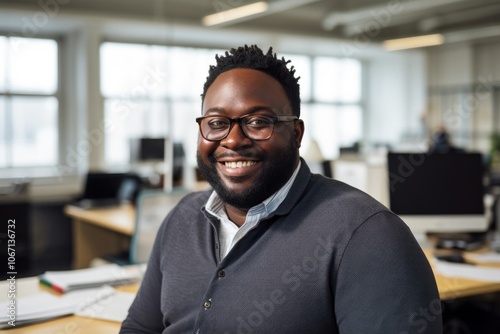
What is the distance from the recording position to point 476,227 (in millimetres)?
2838

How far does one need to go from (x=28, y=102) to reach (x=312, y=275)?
275 inches

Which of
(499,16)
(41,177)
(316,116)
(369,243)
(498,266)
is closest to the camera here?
(369,243)

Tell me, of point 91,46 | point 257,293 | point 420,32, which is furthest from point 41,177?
point 420,32

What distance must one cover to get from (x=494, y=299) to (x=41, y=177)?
581cm

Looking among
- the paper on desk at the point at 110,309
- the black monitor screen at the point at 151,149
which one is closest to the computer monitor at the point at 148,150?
the black monitor screen at the point at 151,149

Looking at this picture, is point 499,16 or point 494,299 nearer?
point 494,299

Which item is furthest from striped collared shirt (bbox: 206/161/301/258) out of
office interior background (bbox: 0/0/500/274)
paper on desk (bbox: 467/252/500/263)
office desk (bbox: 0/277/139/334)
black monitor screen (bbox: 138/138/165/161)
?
black monitor screen (bbox: 138/138/165/161)

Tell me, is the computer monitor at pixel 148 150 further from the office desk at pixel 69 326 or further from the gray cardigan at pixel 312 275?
the gray cardigan at pixel 312 275

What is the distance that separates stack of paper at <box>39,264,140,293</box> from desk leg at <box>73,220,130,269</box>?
2433 millimetres

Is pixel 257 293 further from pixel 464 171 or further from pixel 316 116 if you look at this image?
pixel 316 116

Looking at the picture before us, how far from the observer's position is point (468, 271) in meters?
2.38

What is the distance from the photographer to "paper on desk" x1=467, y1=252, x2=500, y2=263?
8.77ft

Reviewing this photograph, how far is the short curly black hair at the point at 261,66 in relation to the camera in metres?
1.29

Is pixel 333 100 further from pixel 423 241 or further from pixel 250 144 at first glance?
pixel 250 144
